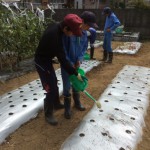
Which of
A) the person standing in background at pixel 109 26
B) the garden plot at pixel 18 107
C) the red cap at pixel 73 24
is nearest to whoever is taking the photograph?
the red cap at pixel 73 24

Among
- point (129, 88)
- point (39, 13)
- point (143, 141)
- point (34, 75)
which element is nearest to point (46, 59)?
point (143, 141)

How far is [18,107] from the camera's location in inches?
137

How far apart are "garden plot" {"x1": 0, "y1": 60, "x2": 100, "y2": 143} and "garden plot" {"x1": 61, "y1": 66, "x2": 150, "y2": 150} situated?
767mm

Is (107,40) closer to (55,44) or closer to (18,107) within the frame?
(18,107)

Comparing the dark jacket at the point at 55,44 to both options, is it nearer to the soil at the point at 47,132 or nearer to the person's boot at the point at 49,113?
the person's boot at the point at 49,113

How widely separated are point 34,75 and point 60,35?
298cm

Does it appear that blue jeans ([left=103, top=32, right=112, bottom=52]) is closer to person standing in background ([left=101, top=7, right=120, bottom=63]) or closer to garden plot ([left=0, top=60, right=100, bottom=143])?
person standing in background ([left=101, top=7, right=120, bottom=63])

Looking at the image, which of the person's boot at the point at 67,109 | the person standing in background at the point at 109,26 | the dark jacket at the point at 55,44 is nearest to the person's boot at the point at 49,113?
the person's boot at the point at 67,109

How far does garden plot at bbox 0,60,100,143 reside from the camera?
3047 millimetres

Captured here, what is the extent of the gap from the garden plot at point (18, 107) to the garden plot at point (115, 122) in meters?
0.77

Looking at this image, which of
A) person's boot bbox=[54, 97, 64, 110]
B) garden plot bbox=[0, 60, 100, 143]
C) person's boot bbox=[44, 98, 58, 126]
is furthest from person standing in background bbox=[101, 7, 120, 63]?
person's boot bbox=[44, 98, 58, 126]

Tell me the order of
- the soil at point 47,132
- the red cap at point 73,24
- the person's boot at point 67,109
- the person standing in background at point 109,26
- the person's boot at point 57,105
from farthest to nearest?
the person standing in background at point 109,26 < the person's boot at point 57,105 < the person's boot at point 67,109 < the soil at point 47,132 < the red cap at point 73,24

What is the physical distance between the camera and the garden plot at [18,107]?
3.05 meters

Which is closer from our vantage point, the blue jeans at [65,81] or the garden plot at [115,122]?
the garden plot at [115,122]
